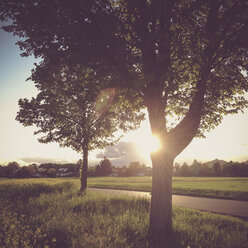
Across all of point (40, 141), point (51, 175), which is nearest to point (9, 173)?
point (51, 175)

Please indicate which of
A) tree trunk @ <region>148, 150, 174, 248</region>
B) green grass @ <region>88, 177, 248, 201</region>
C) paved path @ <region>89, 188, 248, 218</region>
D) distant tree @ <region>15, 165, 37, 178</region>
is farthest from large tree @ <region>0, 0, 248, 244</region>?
distant tree @ <region>15, 165, 37, 178</region>

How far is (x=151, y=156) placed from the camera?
705cm

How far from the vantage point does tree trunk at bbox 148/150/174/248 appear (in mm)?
6102

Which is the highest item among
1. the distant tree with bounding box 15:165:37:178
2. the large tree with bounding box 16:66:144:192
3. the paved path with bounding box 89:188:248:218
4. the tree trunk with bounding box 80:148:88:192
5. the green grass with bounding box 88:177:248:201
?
the large tree with bounding box 16:66:144:192

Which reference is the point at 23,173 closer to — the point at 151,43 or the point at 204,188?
the point at 204,188

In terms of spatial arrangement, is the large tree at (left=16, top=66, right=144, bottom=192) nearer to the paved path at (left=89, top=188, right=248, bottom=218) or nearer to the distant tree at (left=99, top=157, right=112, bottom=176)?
the paved path at (left=89, top=188, right=248, bottom=218)

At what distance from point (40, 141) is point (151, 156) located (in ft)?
41.5

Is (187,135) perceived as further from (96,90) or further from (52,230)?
(52,230)

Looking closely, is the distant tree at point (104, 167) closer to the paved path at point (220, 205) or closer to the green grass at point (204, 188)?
the green grass at point (204, 188)

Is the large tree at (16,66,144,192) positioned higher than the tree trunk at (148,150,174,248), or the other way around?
the large tree at (16,66,144,192)

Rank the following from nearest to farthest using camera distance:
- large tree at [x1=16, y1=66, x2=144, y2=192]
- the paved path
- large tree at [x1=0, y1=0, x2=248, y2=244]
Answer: large tree at [x1=0, y1=0, x2=248, y2=244], the paved path, large tree at [x1=16, y1=66, x2=144, y2=192]

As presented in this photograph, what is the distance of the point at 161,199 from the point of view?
6.36 meters

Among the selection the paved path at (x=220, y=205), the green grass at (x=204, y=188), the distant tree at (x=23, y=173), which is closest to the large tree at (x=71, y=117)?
the paved path at (x=220, y=205)

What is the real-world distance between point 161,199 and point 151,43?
536 centimetres
